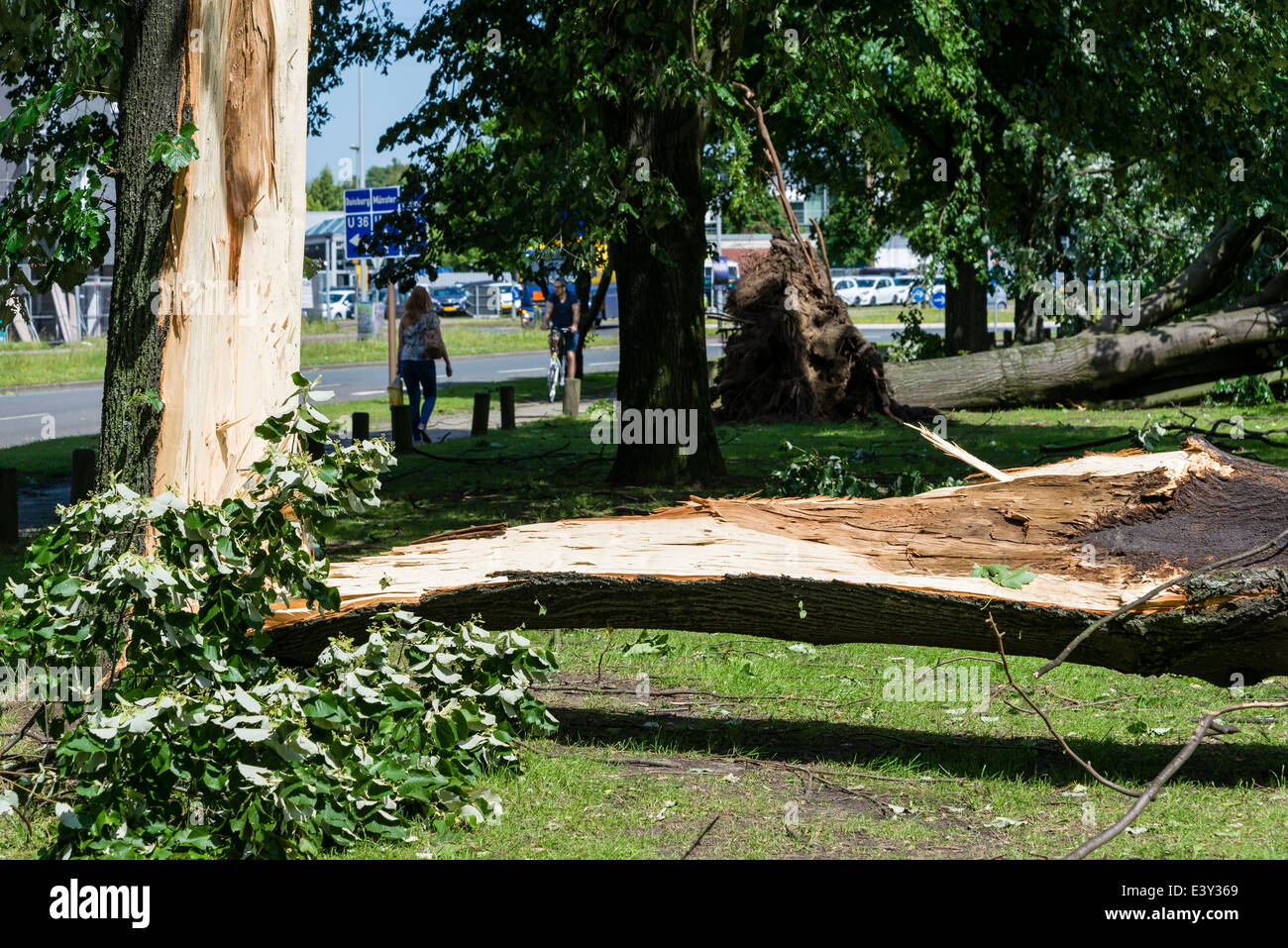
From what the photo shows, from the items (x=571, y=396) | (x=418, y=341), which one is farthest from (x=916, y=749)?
(x=571, y=396)

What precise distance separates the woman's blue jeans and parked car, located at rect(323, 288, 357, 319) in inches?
1515

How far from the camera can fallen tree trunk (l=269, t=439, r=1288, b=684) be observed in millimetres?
4449

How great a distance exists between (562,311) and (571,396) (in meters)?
2.26

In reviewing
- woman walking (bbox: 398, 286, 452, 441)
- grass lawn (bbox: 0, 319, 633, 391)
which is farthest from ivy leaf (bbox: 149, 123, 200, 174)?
grass lawn (bbox: 0, 319, 633, 391)

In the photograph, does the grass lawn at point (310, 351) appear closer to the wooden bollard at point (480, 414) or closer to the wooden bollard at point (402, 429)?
the wooden bollard at point (480, 414)

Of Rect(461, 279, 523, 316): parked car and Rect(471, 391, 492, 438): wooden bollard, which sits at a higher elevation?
Rect(461, 279, 523, 316): parked car

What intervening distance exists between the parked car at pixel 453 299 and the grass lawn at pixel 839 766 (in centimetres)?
5260

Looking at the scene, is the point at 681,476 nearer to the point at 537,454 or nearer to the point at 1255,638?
the point at 537,454

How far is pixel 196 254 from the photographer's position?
4.91m

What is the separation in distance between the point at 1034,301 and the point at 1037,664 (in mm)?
14552

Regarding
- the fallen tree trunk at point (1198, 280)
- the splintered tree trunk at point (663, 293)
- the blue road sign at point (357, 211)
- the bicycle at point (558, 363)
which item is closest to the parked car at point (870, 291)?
the bicycle at point (558, 363)

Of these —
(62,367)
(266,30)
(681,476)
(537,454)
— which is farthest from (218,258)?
(62,367)

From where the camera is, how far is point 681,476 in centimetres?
1088

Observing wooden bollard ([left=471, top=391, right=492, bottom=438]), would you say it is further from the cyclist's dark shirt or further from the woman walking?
the cyclist's dark shirt
